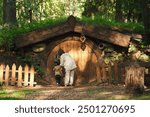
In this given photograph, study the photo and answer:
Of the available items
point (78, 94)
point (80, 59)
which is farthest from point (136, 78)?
point (80, 59)

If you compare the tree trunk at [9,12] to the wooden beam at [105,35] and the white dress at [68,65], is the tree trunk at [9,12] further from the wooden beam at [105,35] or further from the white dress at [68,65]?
the white dress at [68,65]

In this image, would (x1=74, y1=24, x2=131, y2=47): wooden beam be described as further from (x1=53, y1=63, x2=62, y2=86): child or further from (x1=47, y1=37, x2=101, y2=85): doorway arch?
(x1=53, y1=63, x2=62, y2=86): child

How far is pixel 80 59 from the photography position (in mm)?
20750

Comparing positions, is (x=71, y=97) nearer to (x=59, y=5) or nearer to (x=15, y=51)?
(x=15, y=51)

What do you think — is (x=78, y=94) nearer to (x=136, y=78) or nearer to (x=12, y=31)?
(x=136, y=78)

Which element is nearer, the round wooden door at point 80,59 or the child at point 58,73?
the child at point 58,73

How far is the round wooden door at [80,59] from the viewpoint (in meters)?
20.7

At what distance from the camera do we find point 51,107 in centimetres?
862

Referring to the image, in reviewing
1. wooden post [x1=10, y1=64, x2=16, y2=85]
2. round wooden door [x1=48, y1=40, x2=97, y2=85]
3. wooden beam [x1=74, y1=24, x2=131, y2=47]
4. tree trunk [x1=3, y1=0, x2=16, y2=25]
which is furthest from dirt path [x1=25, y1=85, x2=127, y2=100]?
tree trunk [x1=3, y1=0, x2=16, y2=25]

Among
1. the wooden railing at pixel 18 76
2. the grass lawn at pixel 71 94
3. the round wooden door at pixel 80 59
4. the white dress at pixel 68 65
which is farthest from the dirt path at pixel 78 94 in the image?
the round wooden door at pixel 80 59

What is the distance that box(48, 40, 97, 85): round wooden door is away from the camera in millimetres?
20656

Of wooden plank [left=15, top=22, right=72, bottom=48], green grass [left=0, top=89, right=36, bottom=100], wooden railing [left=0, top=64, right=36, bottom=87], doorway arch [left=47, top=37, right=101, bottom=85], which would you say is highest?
wooden plank [left=15, top=22, right=72, bottom=48]

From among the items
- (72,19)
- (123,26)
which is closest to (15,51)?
(72,19)

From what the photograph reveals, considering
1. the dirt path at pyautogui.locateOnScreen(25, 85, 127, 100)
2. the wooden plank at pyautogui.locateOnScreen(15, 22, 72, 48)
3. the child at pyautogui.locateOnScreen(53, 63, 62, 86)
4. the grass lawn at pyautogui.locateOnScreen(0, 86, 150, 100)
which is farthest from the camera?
the wooden plank at pyautogui.locateOnScreen(15, 22, 72, 48)
